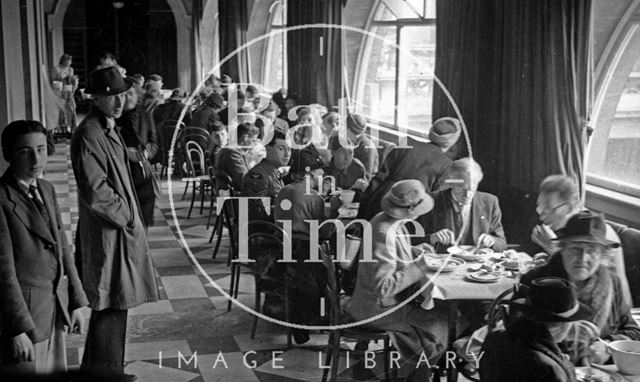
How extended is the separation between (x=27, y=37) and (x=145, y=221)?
1.27 m

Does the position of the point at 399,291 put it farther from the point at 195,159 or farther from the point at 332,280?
the point at 195,159

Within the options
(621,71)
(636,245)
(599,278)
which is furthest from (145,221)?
(621,71)

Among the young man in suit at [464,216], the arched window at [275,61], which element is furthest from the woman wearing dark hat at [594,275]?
the arched window at [275,61]

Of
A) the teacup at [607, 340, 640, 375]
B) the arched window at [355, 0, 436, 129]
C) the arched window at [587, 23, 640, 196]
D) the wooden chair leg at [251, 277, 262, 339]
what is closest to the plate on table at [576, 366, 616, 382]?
the teacup at [607, 340, 640, 375]

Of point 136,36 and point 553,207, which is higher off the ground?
point 136,36

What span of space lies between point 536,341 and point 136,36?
424 centimetres

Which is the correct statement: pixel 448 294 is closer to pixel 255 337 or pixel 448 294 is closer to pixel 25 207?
pixel 255 337

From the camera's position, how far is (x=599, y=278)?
2.81 m

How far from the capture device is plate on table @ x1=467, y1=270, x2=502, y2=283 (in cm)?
329

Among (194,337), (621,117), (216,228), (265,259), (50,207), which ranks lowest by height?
(194,337)

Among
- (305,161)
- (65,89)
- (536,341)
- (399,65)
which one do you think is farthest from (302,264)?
(399,65)

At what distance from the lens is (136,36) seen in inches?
214

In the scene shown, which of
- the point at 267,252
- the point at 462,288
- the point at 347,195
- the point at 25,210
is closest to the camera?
the point at 25,210

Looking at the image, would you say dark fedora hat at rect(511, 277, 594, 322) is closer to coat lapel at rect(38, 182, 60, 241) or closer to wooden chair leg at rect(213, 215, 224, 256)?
coat lapel at rect(38, 182, 60, 241)
